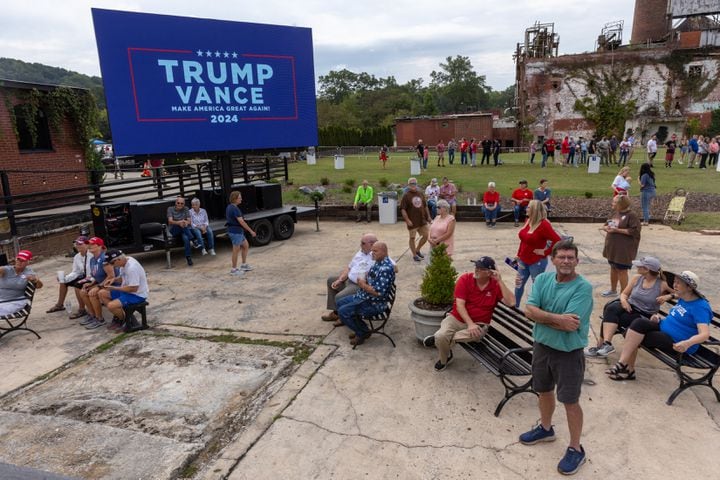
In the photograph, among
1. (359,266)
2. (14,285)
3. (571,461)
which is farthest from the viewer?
(14,285)

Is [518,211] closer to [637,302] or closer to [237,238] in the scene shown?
[237,238]

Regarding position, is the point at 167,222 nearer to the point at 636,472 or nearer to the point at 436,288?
the point at 436,288

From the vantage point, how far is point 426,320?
527 centimetres

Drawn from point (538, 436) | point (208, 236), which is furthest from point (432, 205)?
point (538, 436)

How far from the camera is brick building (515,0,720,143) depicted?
123ft

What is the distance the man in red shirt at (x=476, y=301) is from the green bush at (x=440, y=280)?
55 cm

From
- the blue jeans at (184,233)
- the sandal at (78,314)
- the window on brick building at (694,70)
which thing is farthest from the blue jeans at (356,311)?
the window on brick building at (694,70)

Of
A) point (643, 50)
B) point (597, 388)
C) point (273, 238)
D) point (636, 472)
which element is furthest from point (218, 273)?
point (643, 50)

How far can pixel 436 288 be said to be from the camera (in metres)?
5.31

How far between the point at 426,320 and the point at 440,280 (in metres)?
0.48

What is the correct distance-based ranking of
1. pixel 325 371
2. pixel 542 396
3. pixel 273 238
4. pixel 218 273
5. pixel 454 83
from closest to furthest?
pixel 542 396, pixel 325 371, pixel 218 273, pixel 273 238, pixel 454 83

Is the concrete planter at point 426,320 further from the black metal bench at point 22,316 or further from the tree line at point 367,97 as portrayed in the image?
the tree line at point 367,97

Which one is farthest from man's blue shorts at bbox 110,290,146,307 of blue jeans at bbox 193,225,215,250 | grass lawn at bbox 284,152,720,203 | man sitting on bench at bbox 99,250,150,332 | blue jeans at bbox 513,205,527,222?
grass lawn at bbox 284,152,720,203

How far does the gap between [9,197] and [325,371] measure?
30.1ft
